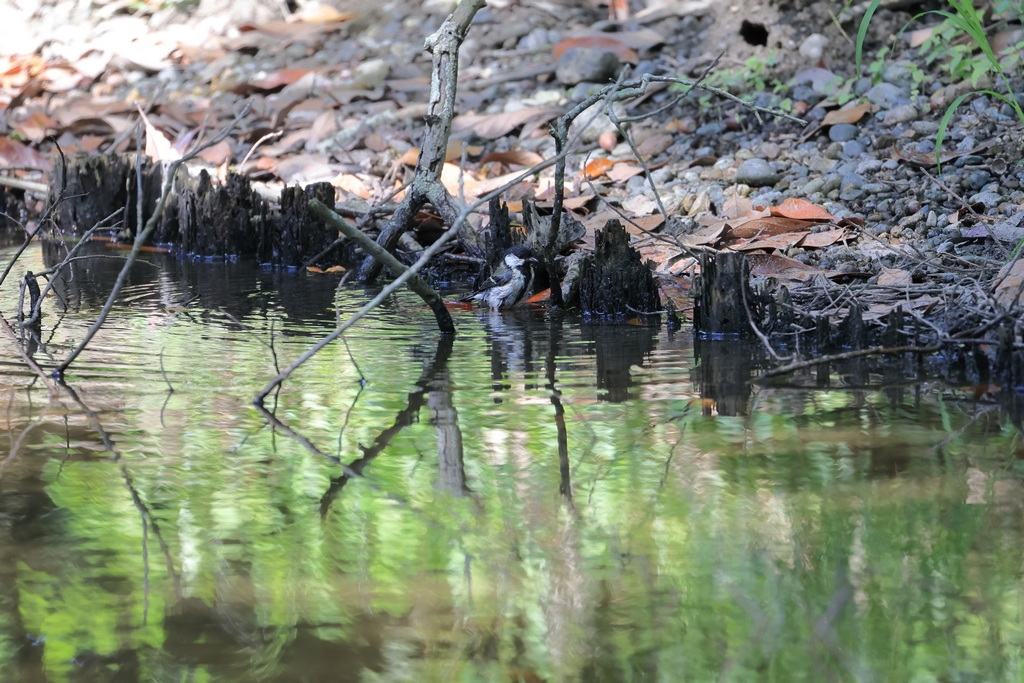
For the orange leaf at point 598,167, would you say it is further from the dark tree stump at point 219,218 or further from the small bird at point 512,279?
the dark tree stump at point 219,218

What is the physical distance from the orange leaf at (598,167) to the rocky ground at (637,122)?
2 cm

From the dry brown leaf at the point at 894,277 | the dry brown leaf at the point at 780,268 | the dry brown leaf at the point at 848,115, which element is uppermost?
the dry brown leaf at the point at 848,115

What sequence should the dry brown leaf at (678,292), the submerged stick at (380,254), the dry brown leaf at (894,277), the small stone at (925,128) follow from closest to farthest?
the submerged stick at (380,254) → the dry brown leaf at (894,277) → the dry brown leaf at (678,292) → the small stone at (925,128)

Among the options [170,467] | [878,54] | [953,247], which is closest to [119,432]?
[170,467]

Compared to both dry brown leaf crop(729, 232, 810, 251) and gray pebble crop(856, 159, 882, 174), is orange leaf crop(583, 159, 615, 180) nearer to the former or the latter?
gray pebble crop(856, 159, 882, 174)

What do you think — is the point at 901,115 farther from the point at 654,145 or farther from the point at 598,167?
the point at 598,167

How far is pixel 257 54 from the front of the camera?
10383mm

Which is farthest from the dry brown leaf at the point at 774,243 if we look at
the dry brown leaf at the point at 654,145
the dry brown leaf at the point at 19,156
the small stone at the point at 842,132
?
the dry brown leaf at the point at 19,156

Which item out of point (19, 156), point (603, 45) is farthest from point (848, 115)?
point (19, 156)

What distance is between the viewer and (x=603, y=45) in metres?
8.49

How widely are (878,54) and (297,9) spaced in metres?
6.89

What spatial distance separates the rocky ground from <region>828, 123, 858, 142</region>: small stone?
1cm

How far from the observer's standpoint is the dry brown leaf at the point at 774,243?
4734mm

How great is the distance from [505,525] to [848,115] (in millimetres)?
5126
